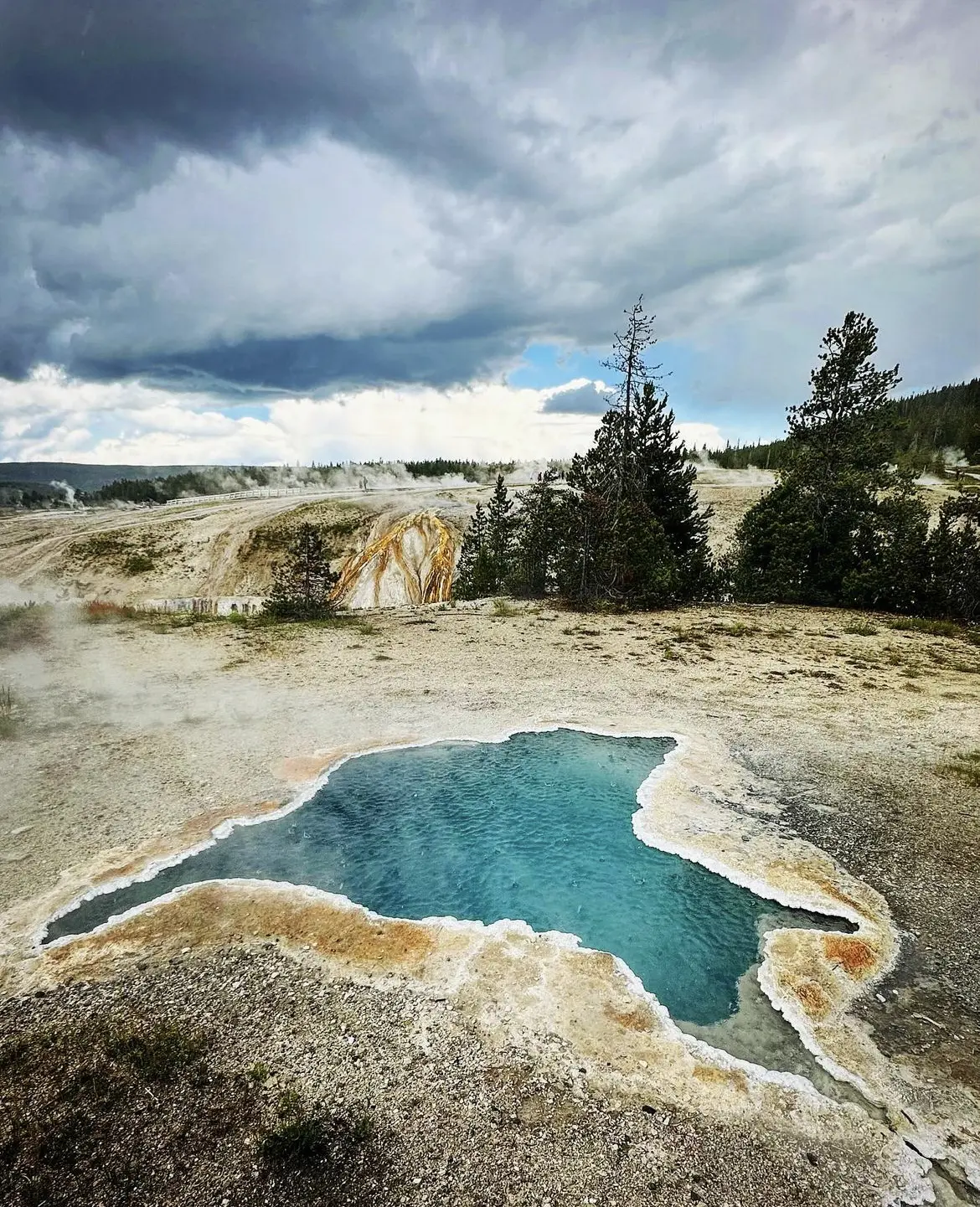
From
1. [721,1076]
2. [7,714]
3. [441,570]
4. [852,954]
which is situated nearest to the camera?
[721,1076]

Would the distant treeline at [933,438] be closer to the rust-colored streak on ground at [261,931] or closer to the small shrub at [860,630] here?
the small shrub at [860,630]

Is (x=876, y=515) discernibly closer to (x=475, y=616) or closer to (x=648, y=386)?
(x=648, y=386)

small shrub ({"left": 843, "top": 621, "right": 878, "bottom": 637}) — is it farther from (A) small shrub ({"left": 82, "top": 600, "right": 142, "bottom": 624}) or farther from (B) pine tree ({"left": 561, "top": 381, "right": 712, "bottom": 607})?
(A) small shrub ({"left": 82, "top": 600, "right": 142, "bottom": 624})

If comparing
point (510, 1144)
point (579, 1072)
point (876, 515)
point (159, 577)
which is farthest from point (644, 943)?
point (159, 577)

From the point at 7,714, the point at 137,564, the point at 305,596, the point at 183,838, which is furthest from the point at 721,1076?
the point at 137,564

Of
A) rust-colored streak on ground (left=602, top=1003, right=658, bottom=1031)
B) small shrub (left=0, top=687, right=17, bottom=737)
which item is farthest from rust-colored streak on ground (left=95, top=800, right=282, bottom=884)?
small shrub (left=0, top=687, right=17, bottom=737)

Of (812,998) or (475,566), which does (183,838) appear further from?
(475,566)

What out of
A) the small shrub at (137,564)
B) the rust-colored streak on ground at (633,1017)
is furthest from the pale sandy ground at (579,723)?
the small shrub at (137,564)
